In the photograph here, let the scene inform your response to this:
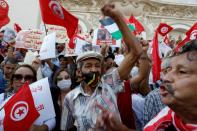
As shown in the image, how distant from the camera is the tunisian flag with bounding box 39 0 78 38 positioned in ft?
16.0

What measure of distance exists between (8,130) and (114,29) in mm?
3345

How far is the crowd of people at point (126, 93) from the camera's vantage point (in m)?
1.42

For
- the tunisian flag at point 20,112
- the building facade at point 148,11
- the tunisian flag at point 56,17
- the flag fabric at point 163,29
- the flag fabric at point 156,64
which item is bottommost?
the tunisian flag at point 20,112

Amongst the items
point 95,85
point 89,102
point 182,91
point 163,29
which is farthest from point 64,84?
point 163,29

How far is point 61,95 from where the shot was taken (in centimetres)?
371

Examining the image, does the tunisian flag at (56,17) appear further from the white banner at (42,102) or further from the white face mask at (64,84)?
the white banner at (42,102)

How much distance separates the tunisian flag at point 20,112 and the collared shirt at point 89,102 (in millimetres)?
263

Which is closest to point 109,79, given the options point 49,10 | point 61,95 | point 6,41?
point 61,95

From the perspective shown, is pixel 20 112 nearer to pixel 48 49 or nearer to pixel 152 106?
pixel 152 106

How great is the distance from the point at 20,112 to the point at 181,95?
5.01 feet

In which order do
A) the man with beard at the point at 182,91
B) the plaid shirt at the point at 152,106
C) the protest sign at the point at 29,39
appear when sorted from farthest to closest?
the protest sign at the point at 29,39, the plaid shirt at the point at 152,106, the man with beard at the point at 182,91

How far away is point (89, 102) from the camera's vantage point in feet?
8.41

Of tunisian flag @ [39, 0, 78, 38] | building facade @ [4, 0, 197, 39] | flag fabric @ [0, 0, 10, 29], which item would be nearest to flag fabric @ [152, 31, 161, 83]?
tunisian flag @ [39, 0, 78, 38]

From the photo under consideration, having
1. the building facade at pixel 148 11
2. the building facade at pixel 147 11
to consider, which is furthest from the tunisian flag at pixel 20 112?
the building facade at pixel 148 11
